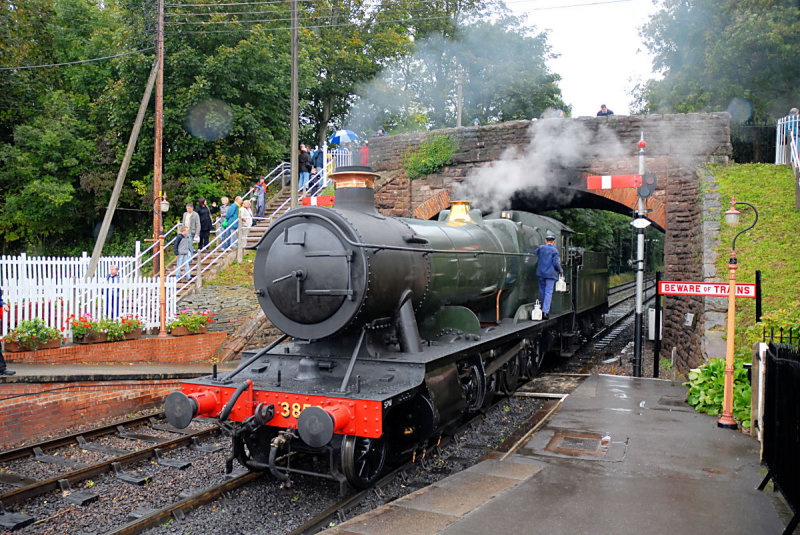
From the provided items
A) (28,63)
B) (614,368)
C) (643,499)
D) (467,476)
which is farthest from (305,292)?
(28,63)

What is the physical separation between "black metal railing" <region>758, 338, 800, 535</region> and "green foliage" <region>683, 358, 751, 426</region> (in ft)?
6.06

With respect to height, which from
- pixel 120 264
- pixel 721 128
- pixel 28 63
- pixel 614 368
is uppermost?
pixel 28 63

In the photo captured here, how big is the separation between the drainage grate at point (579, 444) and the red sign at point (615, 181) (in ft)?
18.8

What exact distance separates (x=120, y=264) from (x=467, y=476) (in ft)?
39.4

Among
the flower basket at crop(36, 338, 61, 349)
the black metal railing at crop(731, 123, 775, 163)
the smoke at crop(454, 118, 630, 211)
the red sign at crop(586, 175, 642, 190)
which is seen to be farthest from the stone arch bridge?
the flower basket at crop(36, 338, 61, 349)

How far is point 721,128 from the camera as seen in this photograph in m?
13.3

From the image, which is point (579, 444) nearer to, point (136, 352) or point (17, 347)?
point (136, 352)

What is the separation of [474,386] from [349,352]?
2001mm

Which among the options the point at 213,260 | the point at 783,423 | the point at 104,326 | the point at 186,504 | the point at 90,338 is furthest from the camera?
the point at 213,260

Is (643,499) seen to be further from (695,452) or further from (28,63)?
(28,63)

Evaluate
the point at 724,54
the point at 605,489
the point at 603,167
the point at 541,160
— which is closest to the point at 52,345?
the point at 605,489

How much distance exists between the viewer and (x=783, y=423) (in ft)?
14.1

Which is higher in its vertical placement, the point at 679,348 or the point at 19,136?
the point at 19,136

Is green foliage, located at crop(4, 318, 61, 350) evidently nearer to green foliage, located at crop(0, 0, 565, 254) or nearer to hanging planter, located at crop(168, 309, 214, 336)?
hanging planter, located at crop(168, 309, 214, 336)
